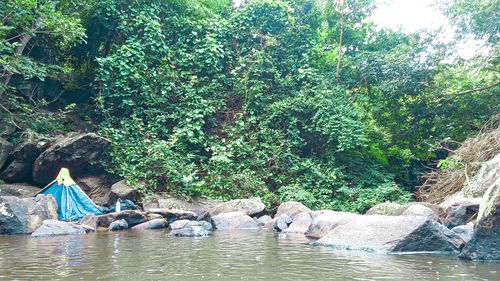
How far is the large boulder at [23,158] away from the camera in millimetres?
10539

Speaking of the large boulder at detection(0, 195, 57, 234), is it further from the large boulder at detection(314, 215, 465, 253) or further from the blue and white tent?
the large boulder at detection(314, 215, 465, 253)

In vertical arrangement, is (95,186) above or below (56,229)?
above

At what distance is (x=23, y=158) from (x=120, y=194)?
110 inches

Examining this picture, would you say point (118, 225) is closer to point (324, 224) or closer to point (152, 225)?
point (152, 225)

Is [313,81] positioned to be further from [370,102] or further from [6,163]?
[6,163]

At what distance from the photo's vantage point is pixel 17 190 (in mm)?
10039

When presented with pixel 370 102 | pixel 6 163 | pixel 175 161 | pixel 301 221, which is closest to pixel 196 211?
pixel 175 161

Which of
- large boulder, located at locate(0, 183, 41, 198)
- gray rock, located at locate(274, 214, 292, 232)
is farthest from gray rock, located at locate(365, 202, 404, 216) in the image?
large boulder, located at locate(0, 183, 41, 198)

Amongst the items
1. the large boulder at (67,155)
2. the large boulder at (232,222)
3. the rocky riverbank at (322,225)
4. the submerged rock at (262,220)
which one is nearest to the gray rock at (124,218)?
the rocky riverbank at (322,225)

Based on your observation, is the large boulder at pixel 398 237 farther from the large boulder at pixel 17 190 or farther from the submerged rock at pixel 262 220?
the large boulder at pixel 17 190

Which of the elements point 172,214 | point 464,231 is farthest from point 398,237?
point 172,214

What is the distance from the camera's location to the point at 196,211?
1093 cm

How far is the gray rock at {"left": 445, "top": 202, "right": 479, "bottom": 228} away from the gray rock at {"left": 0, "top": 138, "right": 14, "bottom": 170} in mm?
10691

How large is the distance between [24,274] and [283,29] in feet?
45.3
